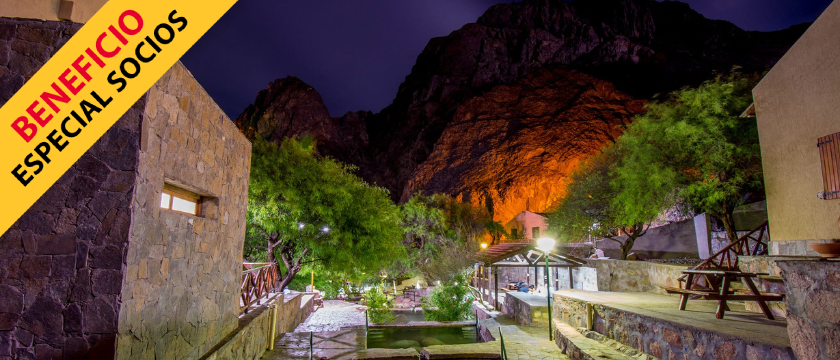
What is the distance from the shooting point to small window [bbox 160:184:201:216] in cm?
461

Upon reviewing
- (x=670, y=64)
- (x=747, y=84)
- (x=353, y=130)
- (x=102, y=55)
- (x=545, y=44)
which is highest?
(x=545, y=44)

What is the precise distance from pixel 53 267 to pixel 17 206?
62 cm

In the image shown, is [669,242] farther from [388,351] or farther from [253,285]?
[253,285]

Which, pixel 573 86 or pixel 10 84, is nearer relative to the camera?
pixel 10 84

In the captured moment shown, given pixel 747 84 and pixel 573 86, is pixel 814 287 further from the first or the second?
pixel 573 86

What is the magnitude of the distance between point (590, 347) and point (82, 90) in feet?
26.1

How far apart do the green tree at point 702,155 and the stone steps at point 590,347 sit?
678 cm

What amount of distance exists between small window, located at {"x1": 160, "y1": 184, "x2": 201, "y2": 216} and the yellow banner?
93cm

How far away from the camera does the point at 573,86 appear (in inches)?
1831

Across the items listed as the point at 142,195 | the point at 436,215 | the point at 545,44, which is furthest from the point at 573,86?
the point at 142,195

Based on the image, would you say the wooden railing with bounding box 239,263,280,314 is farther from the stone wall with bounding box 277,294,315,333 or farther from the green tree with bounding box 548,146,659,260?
the green tree with bounding box 548,146,659,260

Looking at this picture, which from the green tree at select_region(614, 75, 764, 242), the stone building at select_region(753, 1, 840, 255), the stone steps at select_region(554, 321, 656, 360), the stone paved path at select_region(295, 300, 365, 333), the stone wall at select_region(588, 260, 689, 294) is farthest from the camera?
the stone paved path at select_region(295, 300, 365, 333)

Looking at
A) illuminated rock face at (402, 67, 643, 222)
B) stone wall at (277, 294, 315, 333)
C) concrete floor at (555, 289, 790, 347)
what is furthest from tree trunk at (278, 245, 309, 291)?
illuminated rock face at (402, 67, 643, 222)

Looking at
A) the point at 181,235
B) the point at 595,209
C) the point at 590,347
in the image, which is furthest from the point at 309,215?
the point at 595,209
